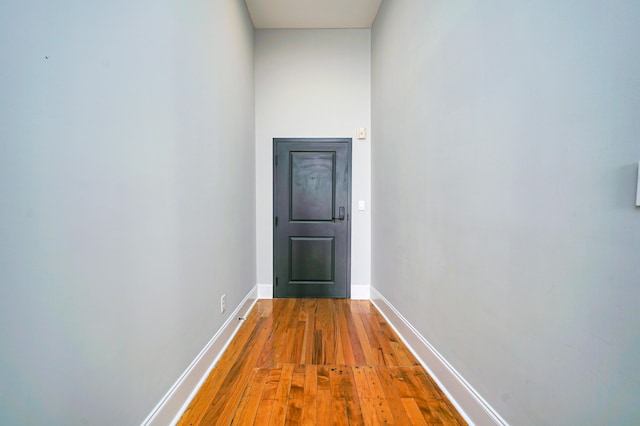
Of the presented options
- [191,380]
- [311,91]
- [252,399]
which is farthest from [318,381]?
[311,91]

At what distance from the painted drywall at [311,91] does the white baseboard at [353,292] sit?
759 millimetres

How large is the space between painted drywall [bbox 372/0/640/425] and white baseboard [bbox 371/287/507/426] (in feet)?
0.18

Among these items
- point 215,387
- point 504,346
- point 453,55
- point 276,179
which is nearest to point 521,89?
point 453,55

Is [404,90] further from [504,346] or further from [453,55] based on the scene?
[504,346]

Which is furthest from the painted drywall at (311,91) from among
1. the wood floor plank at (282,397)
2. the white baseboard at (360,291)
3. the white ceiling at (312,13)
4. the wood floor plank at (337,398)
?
the wood floor plank at (337,398)

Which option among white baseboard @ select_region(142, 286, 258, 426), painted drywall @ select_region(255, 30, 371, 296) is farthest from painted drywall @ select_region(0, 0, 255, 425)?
painted drywall @ select_region(255, 30, 371, 296)

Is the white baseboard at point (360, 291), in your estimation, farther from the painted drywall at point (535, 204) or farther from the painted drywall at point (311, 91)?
the painted drywall at point (535, 204)

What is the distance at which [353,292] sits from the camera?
367 cm

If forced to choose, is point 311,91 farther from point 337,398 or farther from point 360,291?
point 337,398

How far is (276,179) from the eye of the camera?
364 centimetres

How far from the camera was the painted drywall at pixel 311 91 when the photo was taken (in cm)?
358

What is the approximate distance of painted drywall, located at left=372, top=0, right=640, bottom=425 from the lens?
0.86 meters

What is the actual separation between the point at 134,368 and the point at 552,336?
161 centimetres

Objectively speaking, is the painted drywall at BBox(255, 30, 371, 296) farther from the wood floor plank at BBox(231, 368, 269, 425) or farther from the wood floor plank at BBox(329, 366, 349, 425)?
the wood floor plank at BBox(329, 366, 349, 425)
